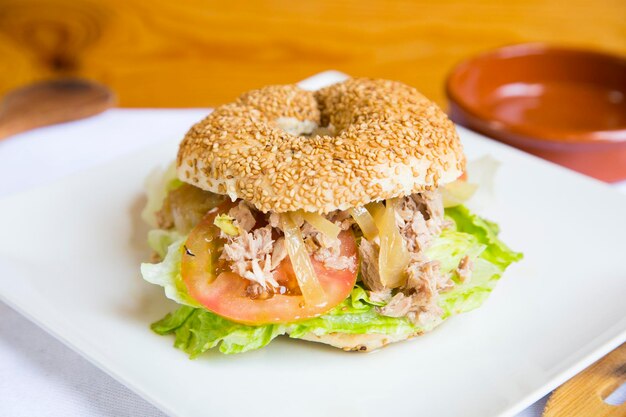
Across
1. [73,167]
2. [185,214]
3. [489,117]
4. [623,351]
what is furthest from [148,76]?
[623,351]

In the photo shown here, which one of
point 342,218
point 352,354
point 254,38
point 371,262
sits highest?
point 342,218

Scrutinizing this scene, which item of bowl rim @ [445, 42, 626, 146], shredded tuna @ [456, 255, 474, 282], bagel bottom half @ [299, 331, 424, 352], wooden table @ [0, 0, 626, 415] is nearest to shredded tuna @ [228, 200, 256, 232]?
bagel bottom half @ [299, 331, 424, 352]

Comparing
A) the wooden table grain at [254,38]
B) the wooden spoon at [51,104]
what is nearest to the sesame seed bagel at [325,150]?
the wooden spoon at [51,104]

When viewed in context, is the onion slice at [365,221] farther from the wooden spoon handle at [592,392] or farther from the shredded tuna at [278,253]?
the wooden spoon handle at [592,392]

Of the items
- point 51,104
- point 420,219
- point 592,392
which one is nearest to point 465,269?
point 420,219

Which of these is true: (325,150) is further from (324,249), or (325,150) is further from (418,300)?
(418,300)

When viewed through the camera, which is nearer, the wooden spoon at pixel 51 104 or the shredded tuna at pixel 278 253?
the shredded tuna at pixel 278 253
